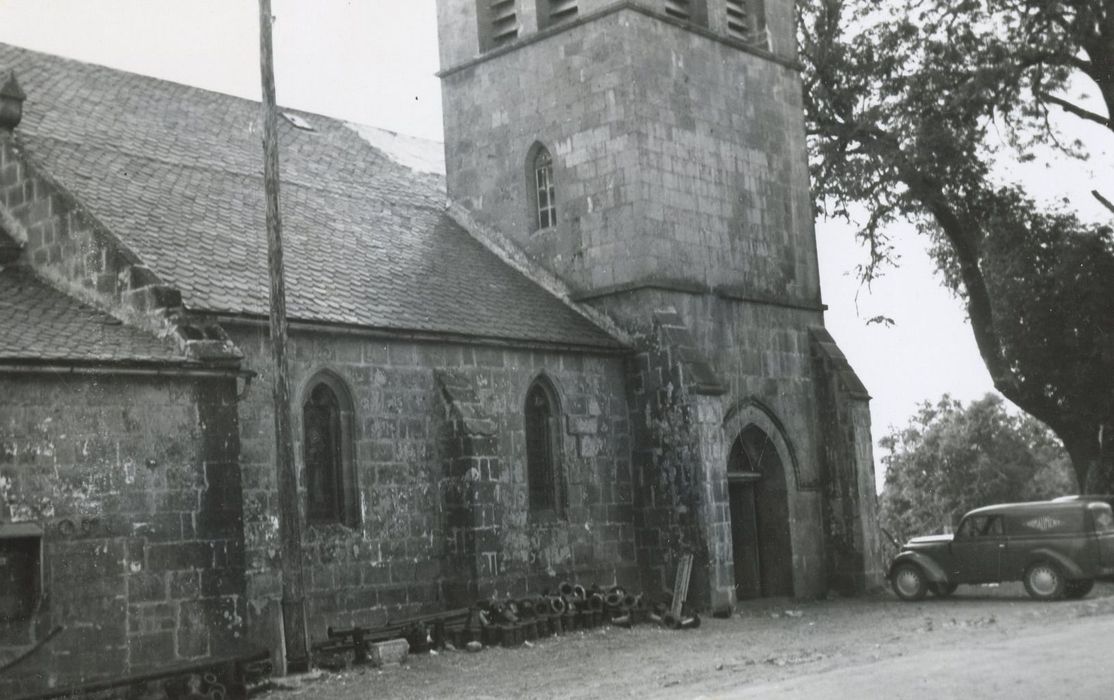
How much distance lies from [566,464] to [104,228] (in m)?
8.35

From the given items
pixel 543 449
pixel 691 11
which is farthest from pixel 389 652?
pixel 691 11

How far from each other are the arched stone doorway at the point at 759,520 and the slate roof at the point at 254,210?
388cm

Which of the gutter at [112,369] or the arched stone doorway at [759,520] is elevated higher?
the gutter at [112,369]

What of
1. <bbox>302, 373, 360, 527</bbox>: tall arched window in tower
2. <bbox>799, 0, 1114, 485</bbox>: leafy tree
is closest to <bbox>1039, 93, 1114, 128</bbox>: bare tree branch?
<bbox>799, 0, 1114, 485</bbox>: leafy tree

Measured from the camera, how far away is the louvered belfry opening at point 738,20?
83.1ft

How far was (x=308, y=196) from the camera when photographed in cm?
2195

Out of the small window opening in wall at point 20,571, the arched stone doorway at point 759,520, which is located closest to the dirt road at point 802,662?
the small window opening in wall at point 20,571

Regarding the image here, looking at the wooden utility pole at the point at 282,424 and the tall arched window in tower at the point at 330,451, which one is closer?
the wooden utility pole at the point at 282,424

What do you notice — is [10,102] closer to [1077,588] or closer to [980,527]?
[980,527]

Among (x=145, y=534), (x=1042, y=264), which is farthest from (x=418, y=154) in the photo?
(x=1042, y=264)

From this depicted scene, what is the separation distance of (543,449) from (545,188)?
547 centimetres

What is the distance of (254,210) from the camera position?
20375 mm

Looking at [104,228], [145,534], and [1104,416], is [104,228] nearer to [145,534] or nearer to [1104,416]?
[145,534]

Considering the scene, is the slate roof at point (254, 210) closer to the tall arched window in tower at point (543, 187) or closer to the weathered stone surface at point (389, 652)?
the tall arched window in tower at point (543, 187)
